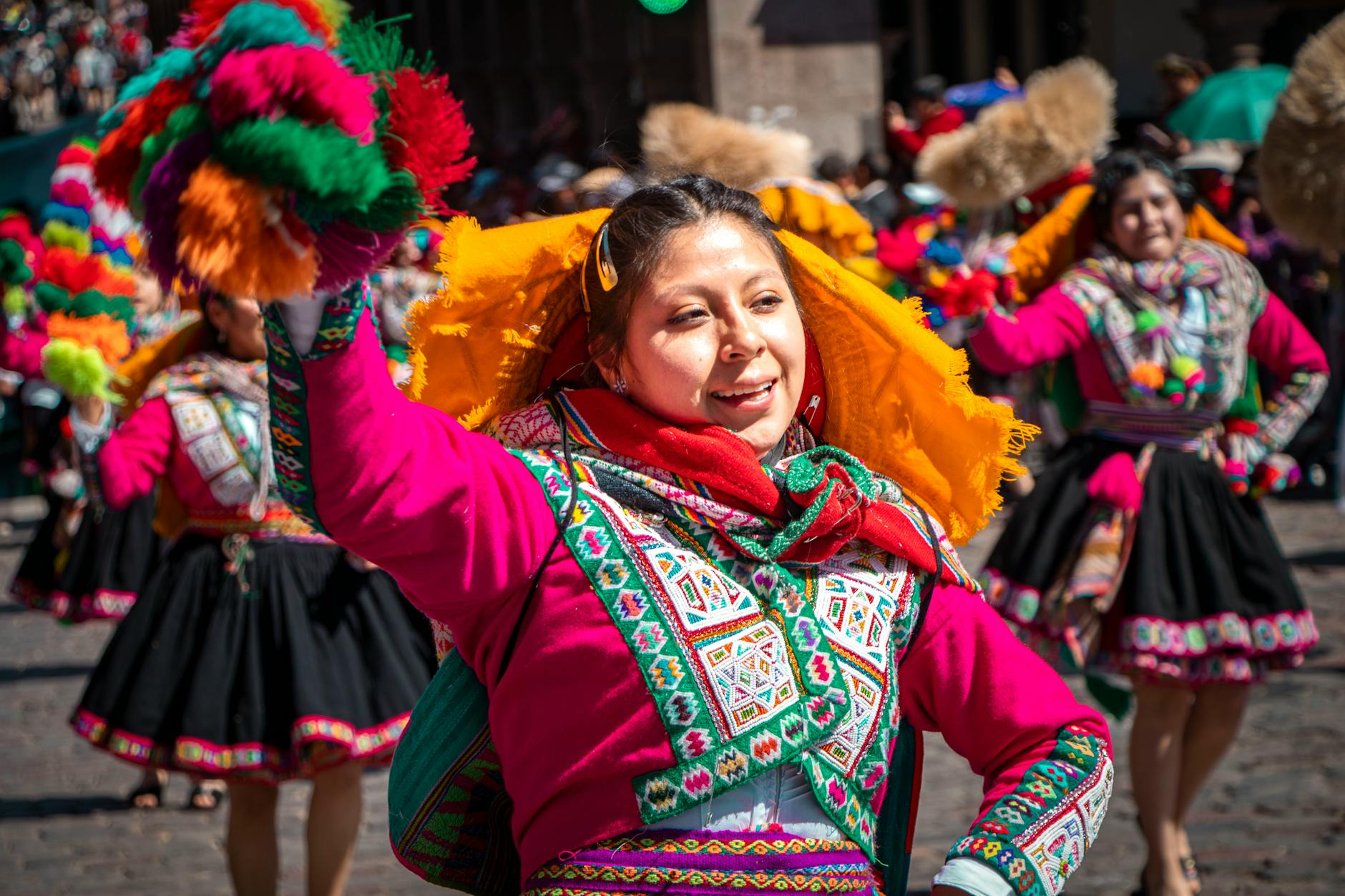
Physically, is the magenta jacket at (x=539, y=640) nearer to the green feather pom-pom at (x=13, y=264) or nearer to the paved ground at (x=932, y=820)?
the paved ground at (x=932, y=820)

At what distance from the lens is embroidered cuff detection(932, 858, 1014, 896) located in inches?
72.2

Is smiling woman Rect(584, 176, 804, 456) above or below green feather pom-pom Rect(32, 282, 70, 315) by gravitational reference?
above

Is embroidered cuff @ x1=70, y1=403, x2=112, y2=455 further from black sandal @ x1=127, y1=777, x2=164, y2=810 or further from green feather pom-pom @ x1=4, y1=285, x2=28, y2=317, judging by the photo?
black sandal @ x1=127, y1=777, x2=164, y2=810

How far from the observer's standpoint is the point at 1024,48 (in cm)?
2111

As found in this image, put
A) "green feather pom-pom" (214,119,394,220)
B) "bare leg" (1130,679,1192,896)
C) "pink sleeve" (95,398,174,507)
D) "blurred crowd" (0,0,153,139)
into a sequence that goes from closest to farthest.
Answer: "green feather pom-pom" (214,119,394,220) → "pink sleeve" (95,398,174,507) → "bare leg" (1130,679,1192,896) → "blurred crowd" (0,0,153,139)

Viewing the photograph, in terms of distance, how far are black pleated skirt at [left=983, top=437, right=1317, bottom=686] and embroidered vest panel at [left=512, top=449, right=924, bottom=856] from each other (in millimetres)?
2710

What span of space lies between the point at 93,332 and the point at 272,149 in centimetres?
337

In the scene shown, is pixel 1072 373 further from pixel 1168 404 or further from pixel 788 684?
pixel 788 684

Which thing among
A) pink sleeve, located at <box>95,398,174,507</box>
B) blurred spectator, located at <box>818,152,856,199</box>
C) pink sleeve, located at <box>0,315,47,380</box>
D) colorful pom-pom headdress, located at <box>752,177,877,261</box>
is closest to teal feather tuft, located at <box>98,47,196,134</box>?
pink sleeve, located at <box>95,398,174,507</box>

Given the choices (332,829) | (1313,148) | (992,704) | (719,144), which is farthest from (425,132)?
(719,144)

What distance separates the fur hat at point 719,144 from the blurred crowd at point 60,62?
2373 centimetres

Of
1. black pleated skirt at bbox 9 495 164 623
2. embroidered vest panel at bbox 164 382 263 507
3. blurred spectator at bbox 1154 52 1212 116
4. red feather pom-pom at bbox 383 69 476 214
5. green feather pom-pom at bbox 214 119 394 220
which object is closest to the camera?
green feather pom-pom at bbox 214 119 394 220

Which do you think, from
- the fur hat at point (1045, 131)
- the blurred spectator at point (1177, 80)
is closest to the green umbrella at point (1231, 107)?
the blurred spectator at point (1177, 80)

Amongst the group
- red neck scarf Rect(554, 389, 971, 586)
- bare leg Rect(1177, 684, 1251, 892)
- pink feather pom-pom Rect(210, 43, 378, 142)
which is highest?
pink feather pom-pom Rect(210, 43, 378, 142)
